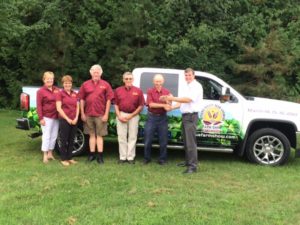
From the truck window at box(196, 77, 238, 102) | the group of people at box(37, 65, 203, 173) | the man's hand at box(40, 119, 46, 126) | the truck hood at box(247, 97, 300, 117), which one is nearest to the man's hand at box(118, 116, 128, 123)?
the group of people at box(37, 65, 203, 173)

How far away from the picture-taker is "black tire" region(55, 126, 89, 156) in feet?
30.8

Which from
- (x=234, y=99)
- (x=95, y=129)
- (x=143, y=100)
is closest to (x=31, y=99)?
(x=95, y=129)

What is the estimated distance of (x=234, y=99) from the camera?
900cm

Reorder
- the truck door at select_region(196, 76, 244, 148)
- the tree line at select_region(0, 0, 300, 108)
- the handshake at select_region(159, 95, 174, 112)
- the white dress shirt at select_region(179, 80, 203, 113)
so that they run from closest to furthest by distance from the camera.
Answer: the white dress shirt at select_region(179, 80, 203, 113)
the handshake at select_region(159, 95, 174, 112)
the truck door at select_region(196, 76, 244, 148)
the tree line at select_region(0, 0, 300, 108)

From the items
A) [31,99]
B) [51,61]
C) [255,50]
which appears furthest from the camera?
[51,61]

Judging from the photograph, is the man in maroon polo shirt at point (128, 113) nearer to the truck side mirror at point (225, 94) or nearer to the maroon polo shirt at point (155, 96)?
the maroon polo shirt at point (155, 96)

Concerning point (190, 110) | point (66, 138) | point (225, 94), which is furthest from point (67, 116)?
point (225, 94)

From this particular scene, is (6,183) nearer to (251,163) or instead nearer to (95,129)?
(95,129)

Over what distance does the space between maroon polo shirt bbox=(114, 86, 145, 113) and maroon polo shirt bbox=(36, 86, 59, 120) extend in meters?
1.13

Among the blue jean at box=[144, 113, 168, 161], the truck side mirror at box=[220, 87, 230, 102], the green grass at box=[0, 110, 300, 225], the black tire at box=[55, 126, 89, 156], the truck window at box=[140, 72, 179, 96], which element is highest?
the truck window at box=[140, 72, 179, 96]

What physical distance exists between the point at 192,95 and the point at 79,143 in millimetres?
2669

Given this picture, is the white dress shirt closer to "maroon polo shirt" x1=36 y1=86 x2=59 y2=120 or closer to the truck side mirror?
the truck side mirror

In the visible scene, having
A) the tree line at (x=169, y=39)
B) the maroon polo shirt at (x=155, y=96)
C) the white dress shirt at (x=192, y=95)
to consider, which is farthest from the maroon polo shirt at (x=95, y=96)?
the tree line at (x=169, y=39)

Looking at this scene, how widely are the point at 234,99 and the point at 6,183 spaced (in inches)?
169
